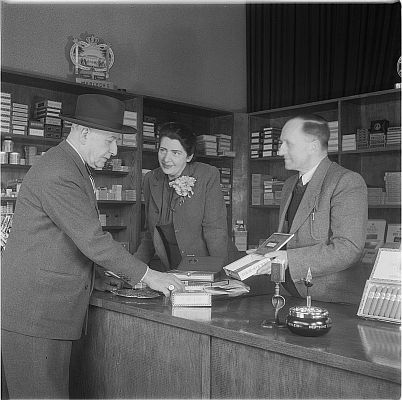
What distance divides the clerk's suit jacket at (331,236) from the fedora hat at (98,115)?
937 millimetres

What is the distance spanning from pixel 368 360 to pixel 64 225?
1294mm

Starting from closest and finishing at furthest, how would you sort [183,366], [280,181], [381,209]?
[183,366], [381,209], [280,181]

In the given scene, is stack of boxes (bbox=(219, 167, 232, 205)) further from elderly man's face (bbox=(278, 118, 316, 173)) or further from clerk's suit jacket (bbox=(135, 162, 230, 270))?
elderly man's face (bbox=(278, 118, 316, 173))

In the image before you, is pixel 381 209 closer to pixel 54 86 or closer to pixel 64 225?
pixel 54 86

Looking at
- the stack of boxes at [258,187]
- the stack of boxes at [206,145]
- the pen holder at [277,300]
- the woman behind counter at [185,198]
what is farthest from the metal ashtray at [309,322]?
the stack of boxes at [258,187]

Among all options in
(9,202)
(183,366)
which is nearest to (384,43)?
(9,202)

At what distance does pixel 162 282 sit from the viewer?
245cm

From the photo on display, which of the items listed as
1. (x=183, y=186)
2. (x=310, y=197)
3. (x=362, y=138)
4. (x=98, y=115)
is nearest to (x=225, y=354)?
(x=310, y=197)

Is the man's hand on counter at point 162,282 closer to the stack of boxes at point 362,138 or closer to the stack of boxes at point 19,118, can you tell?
the stack of boxes at point 19,118

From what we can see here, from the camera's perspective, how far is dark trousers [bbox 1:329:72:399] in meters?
2.37

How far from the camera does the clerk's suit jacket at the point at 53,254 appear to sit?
2338 mm

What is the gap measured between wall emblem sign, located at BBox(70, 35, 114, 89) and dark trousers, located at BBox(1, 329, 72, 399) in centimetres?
369

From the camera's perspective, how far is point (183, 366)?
215cm

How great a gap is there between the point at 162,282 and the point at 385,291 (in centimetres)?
89
